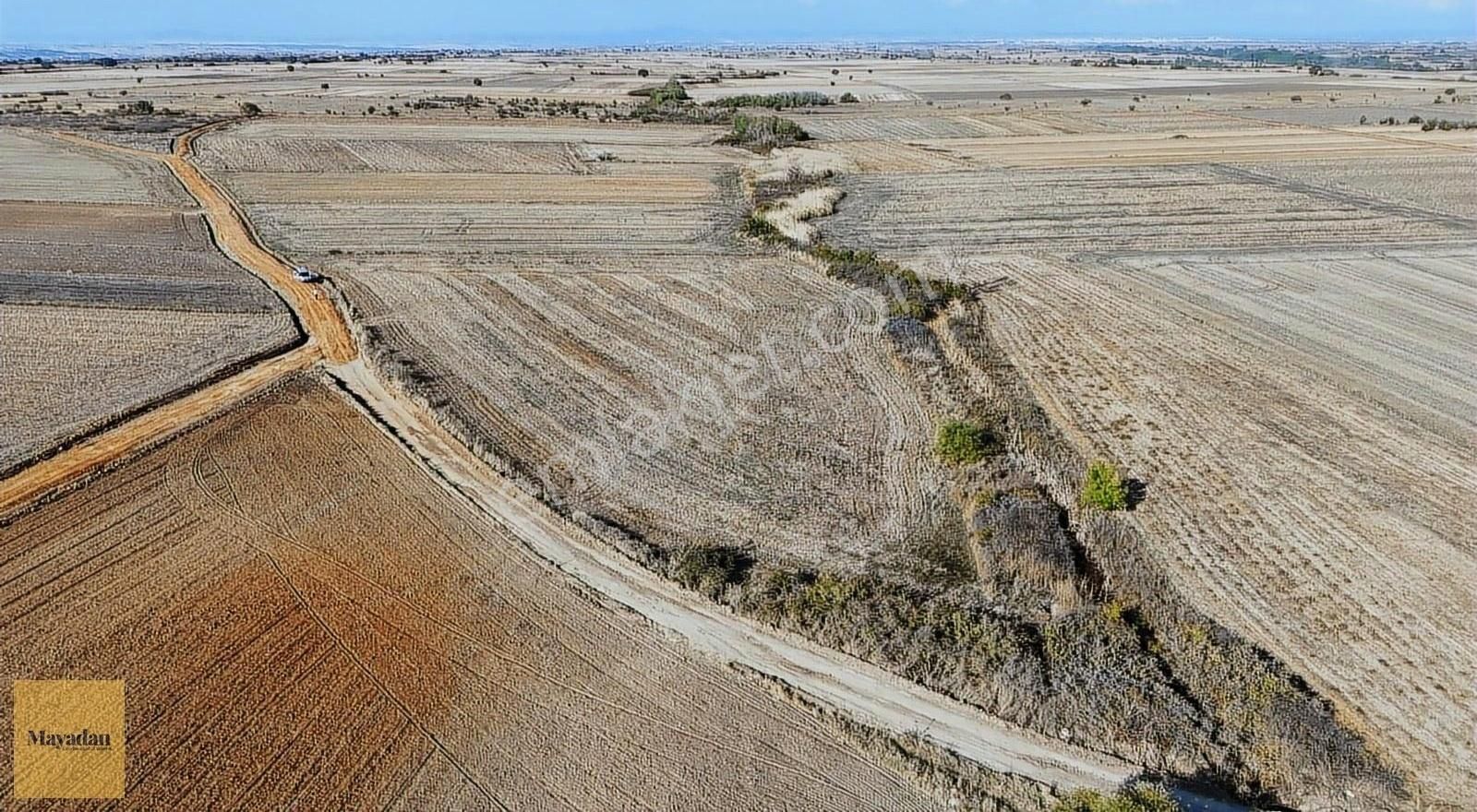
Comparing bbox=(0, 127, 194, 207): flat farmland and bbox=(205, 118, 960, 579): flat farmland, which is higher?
bbox=(0, 127, 194, 207): flat farmland

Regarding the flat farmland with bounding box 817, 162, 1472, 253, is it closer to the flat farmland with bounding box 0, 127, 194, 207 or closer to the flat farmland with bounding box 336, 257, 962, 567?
the flat farmland with bounding box 336, 257, 962, 567

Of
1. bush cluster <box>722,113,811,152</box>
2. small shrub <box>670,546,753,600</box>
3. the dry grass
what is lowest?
small shrub <box>670,546,753,600</box>

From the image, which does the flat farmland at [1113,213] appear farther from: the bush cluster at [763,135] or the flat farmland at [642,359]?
the bush cluster at [763,135]

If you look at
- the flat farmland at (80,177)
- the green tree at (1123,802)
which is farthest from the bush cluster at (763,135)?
the green tree at (1123,802)

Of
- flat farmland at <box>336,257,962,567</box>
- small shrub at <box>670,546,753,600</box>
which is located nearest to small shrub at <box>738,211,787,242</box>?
flat farmland at <box>336,257,962,567</box>

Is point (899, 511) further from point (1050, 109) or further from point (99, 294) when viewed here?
point (1050, 109)

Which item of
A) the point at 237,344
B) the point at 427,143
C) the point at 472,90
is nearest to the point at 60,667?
the point at 237,344
